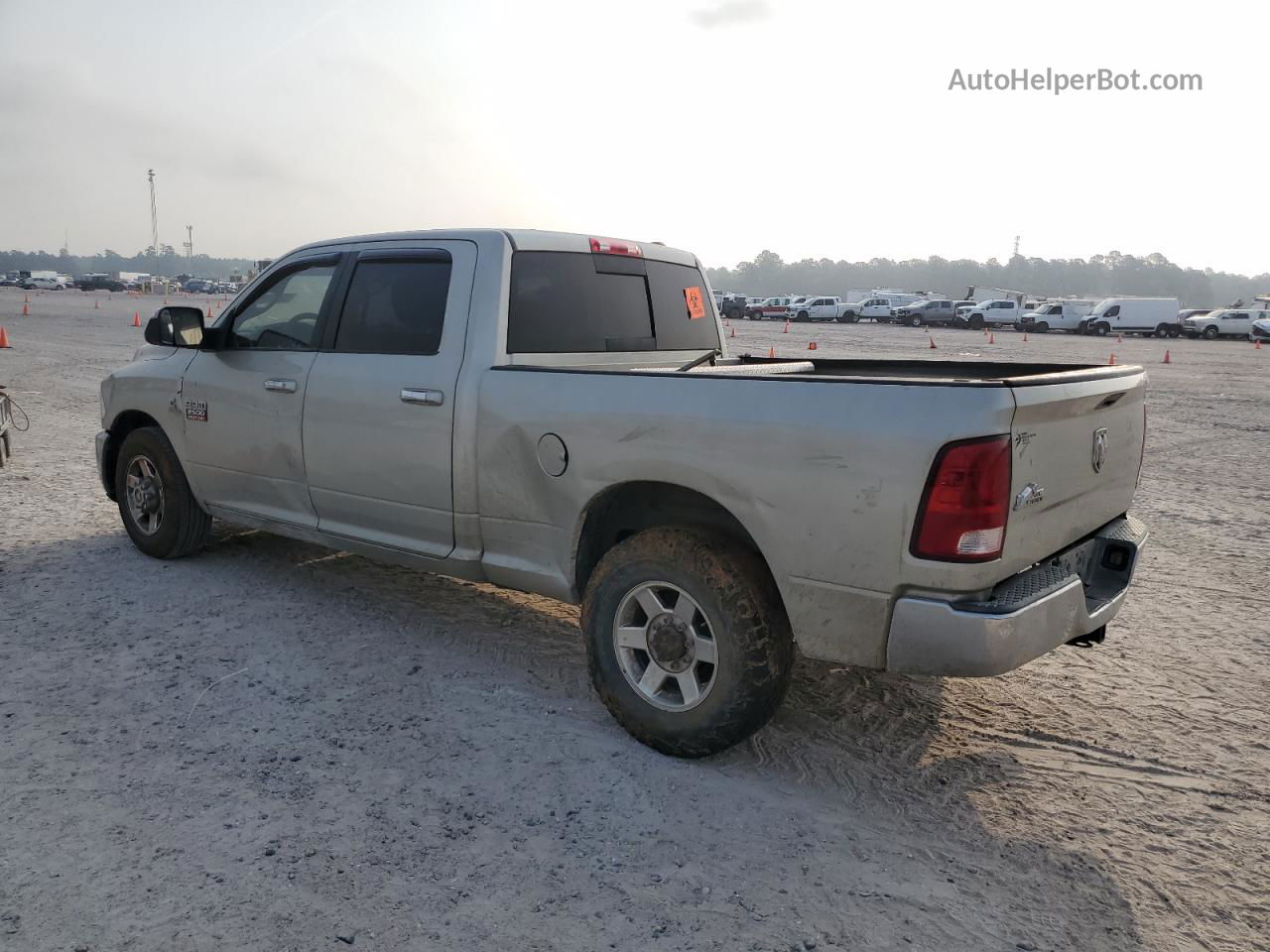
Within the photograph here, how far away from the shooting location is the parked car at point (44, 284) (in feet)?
298

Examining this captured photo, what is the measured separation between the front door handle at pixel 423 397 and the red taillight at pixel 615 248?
1.11 m

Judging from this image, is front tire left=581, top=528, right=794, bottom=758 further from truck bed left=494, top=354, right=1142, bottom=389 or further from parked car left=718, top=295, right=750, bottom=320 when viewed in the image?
parked car left=718, top=295, right=750, bottom=320

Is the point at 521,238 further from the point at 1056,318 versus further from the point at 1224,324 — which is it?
the point at 1056,318

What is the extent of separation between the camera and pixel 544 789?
3.42m

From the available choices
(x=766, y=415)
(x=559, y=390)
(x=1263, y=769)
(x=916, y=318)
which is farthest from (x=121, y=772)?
(x=916, y=318)

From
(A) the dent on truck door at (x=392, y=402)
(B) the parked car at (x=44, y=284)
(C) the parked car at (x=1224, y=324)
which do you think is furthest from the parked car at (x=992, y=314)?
(B) the parked car at (x=44, y=284)

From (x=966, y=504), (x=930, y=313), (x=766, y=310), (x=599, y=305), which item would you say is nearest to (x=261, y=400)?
(x=599, y=305)

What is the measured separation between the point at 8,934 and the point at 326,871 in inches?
32.5

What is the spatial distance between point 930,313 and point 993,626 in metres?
54.3

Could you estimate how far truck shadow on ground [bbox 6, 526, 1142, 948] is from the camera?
2895mm

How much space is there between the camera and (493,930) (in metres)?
2.66

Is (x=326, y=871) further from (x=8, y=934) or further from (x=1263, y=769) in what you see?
(x=1263, y=769)

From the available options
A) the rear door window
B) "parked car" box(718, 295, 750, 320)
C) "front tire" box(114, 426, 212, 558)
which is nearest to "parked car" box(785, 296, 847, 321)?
"parked car" box(718, 295, 750, 320)

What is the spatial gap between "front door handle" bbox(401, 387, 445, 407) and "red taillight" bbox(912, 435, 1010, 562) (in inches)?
87.9
